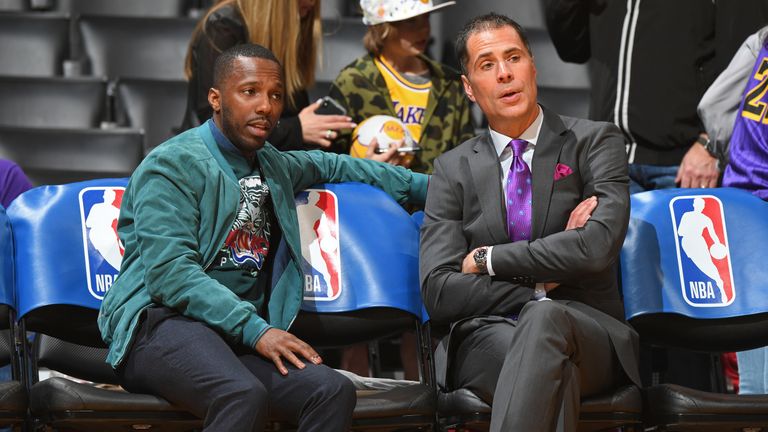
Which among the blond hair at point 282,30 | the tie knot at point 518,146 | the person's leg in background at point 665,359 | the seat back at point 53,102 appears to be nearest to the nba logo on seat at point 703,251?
the person's leg in background at point 665,359

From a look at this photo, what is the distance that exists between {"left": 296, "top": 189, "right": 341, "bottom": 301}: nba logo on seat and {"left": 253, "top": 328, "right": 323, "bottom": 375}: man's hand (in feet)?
1.58

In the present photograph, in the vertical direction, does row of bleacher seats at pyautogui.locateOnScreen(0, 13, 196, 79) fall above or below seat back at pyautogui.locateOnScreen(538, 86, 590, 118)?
above

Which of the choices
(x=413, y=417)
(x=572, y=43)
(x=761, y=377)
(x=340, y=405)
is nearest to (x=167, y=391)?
(x=340, y=405)

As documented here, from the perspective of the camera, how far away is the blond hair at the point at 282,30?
394 cm

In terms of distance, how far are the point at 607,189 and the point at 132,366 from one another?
135 centimetres

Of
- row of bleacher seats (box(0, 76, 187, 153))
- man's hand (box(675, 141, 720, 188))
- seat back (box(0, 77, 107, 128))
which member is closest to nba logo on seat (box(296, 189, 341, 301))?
man's hand (box(675, 141, 720, 188))

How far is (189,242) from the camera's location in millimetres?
3025

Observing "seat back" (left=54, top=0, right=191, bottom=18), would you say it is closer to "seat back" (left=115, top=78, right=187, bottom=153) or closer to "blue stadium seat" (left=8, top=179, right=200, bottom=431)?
"seat back" (left=115, top=78, right=187, bottom=153)

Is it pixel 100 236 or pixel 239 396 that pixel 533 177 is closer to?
pixel 239 396

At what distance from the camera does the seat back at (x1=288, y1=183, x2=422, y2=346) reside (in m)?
3.45

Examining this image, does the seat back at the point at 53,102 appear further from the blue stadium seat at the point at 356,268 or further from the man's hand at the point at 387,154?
the blue stadium seat at the point at 356,268

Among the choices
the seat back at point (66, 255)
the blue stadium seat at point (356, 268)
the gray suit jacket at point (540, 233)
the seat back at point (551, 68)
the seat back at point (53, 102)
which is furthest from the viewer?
the seat back at point (551, 68)

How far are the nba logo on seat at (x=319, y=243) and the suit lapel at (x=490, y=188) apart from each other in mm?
495

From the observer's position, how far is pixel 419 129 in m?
4.07
